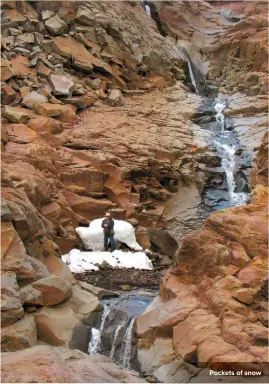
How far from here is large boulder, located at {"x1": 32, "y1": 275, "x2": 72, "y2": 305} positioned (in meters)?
9.30

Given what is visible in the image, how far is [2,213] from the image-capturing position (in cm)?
982

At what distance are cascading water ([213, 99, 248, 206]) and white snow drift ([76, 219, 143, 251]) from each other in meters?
4.40

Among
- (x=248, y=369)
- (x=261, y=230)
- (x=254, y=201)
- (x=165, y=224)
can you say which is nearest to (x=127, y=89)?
(x=165, y=224)

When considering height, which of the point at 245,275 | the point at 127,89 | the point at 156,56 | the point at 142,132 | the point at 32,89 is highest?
the point at 156,56

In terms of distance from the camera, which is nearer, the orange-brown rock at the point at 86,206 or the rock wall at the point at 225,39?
the orange-brown rock at the point at 86,206

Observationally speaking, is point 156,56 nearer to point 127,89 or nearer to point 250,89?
point 127,89

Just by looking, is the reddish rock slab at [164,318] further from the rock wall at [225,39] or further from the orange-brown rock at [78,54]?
the rock wall at [225,39]

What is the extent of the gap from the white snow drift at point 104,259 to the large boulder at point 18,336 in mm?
4743

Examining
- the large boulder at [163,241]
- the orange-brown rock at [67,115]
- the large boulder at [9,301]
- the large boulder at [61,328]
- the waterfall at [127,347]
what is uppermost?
the orange-brown rock at [67,115]

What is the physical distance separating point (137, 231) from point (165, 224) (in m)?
1.41

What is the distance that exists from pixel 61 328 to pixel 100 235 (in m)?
5.73

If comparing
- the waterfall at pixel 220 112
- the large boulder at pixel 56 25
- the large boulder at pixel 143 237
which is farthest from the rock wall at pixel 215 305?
the large boulder at pixel 56 25

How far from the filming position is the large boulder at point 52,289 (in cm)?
930

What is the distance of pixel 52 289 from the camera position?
30.8ft
